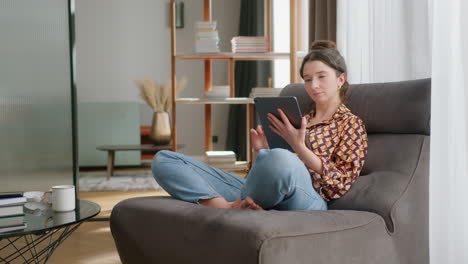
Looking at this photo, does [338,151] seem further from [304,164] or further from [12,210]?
[12,210]

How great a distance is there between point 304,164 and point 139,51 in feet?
16.6

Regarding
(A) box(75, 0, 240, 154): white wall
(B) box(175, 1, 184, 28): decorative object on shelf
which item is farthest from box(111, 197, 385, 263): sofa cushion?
(B) box(175, 1, 184, 28): decorative object on shelf

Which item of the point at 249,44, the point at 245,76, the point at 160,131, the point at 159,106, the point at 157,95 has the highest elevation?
the point at 249,44

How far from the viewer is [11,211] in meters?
1.86

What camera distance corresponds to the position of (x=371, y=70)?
9.82ft

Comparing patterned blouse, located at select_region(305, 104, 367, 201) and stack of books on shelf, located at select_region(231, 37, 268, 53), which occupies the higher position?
stack of books on shelf, located at select_region(231, 37, 268, 53)

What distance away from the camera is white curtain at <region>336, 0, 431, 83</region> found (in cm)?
249

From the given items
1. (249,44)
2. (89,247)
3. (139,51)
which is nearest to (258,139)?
(89,247)

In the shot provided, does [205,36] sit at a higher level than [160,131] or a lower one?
higher

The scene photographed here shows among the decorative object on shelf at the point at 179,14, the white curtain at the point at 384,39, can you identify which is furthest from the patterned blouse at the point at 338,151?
the decorative object on shelf at the point at 179,14

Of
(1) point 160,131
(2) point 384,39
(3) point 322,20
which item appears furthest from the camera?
(1) point 160,131

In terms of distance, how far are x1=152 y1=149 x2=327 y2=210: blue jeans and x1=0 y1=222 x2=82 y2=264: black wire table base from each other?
0.39 metres

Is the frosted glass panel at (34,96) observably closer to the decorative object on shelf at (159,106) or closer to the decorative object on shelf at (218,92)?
the decorative object on shelf at (218,92)

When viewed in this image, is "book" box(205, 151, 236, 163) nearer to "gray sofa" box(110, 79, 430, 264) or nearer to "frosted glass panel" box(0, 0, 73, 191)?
"frosted glass panel" box(0, 0, 73, 191)
